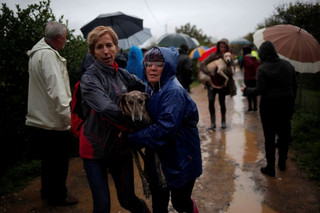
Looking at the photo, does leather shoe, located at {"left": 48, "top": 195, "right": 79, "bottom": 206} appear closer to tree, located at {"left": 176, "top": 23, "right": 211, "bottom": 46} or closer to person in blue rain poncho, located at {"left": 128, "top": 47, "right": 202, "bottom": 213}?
person in blue rain poncho, located at {"left": 128, "top": 47, "right": 202, "bottom": 213}

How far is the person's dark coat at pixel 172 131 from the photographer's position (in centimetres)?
199

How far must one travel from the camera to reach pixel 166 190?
2.21 metres

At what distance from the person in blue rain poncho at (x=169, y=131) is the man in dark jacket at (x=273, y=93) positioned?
232 centimetres

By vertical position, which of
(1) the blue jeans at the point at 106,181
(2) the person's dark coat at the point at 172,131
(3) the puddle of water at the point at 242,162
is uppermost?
(2) the person's dark coat at the point at 172,131

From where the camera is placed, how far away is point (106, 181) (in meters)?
2.36

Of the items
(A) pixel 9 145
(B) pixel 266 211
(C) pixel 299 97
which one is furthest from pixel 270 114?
(A) pixel 9 145

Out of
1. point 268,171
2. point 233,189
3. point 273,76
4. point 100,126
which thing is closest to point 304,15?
point 273,76

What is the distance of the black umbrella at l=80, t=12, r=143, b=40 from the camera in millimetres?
5965

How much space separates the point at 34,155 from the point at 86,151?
3223mm

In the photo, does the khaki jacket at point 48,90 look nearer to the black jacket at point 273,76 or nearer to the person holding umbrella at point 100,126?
the person holding umbrella at point 100,126

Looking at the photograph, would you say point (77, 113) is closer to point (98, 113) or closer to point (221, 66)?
point (98, 113)

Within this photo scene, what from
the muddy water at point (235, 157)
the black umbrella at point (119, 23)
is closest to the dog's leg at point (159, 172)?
the muddy water at point (235, 157)

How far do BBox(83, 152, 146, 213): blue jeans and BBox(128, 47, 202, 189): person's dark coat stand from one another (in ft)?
1.49

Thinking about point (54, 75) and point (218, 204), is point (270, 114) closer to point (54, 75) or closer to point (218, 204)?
point (218, 204)
